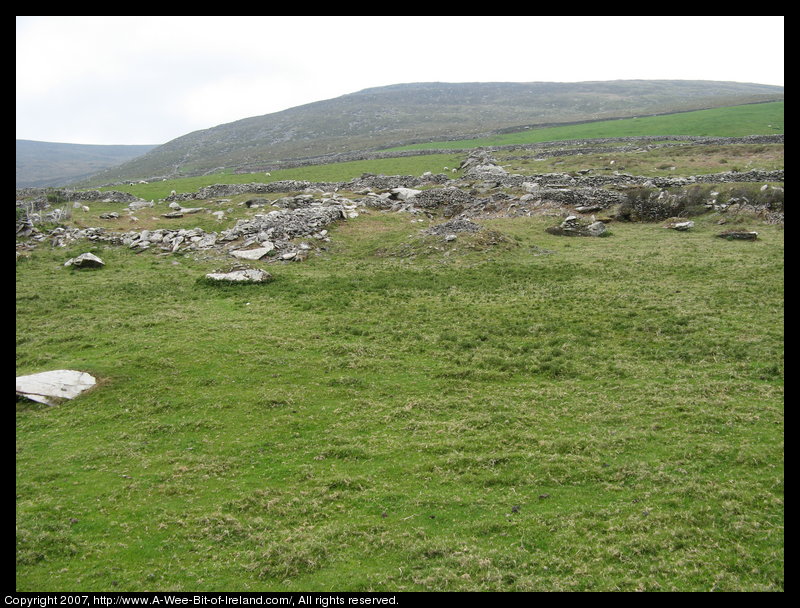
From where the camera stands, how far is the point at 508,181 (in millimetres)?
55656

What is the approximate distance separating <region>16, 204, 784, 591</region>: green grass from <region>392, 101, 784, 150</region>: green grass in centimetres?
7383

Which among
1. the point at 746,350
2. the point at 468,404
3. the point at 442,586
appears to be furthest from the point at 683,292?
the point at 442,586

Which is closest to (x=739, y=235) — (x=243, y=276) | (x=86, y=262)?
(x=243, y=276)

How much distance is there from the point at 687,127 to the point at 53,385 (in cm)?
11006

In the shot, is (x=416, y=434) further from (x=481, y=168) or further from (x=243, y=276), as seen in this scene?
(x=481, y=168)

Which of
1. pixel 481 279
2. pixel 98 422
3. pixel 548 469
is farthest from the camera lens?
pixel 481 279

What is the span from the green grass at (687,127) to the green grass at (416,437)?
73833 millimetres

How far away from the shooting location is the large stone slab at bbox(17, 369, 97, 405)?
16219 mm

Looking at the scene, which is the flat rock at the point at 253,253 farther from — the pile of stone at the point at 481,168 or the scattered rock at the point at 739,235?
the pile of stone at the point at 481,168

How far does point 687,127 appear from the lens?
92.0 m

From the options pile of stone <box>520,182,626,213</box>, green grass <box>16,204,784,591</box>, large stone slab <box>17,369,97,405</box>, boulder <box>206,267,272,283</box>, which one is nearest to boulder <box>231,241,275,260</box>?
boulder <box>206,267,272,283</box>

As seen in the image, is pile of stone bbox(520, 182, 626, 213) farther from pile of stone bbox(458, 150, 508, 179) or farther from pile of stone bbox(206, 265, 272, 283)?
pile of stone bbox(206, 265, 272, 283)

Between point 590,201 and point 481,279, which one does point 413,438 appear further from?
point 590,201
